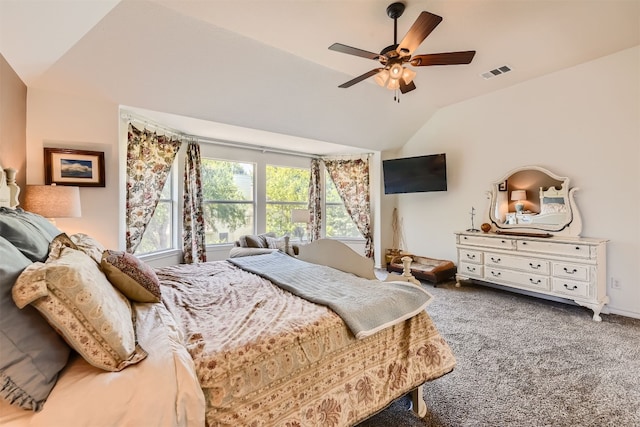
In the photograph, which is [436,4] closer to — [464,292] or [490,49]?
[490,49]

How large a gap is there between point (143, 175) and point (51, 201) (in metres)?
1.45

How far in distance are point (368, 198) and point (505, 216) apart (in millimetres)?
2418

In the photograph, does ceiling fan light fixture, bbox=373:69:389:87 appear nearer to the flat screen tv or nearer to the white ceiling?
the white ceiling

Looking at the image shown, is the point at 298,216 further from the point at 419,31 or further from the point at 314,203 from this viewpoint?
the point at 419,31

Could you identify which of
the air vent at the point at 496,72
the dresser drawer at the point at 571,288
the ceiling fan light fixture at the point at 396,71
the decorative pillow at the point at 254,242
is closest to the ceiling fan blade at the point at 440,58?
the ceiling fan light fixture at the point at 396,71

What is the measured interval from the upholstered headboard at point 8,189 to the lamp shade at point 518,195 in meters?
5.36

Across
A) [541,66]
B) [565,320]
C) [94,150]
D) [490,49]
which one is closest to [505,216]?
[565,320]

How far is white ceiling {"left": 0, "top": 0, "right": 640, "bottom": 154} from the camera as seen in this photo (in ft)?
7.34

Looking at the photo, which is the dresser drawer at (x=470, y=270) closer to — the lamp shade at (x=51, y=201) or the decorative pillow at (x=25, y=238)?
the decorative pillow at (x=25, y=238)

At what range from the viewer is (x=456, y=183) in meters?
4.68

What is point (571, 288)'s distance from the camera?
318 cm

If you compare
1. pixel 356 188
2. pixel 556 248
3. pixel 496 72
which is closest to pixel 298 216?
pixel 356 188

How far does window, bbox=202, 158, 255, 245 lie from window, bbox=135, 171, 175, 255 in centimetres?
52

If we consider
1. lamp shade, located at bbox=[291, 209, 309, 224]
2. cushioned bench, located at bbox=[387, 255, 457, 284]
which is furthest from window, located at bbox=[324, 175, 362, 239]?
cushioned bench, located at bbox=[387, 255, 457, 284]
